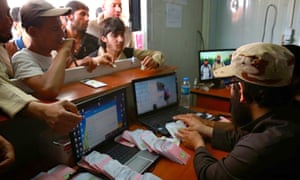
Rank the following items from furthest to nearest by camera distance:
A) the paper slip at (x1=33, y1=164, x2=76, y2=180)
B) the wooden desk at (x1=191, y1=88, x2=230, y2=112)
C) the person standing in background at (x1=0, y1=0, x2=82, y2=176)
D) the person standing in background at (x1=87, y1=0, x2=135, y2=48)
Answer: the wooden desk at (x1=191, y1=88, x2=230, y2=112) < the person standing in background at (x1=87, y1=0, x2=135, y2=48) < the paper slip at (x1=33, y1=164, x2=76, y2=180) < the person standing in background at (x1=0, y1=0, x2=82, y2=176)

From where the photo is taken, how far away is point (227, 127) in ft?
4.32

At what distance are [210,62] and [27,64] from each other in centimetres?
167

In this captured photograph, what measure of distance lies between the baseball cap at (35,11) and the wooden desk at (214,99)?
1.52 meters

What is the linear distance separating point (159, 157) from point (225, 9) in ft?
7.63

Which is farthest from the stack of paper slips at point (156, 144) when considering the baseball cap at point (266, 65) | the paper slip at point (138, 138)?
the baseball cap at point (266, 65)

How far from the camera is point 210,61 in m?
2.22

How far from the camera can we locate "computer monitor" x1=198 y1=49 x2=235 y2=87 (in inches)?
85.9

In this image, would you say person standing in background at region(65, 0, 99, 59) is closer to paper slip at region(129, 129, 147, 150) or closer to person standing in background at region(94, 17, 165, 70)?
person standing in background at region(94, 17, 165, 70)

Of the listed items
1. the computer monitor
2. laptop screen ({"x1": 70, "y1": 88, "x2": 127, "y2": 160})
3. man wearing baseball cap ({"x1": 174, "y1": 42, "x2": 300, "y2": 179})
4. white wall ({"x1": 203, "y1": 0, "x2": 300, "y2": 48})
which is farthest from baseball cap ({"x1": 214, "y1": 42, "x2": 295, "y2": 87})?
white wall ({"x1": 203, "y1": 0, "x2": 300, "y2": 48})

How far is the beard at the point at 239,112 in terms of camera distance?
0.96 meters

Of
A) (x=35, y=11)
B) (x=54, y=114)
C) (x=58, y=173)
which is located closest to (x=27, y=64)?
(x=35, y=11)

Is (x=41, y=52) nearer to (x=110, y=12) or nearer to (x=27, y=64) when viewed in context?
(x=27, y=64)

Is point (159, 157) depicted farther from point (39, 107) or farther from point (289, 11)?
point (289, 11)

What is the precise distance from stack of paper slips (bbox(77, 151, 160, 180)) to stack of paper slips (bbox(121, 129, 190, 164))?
0.17 m
